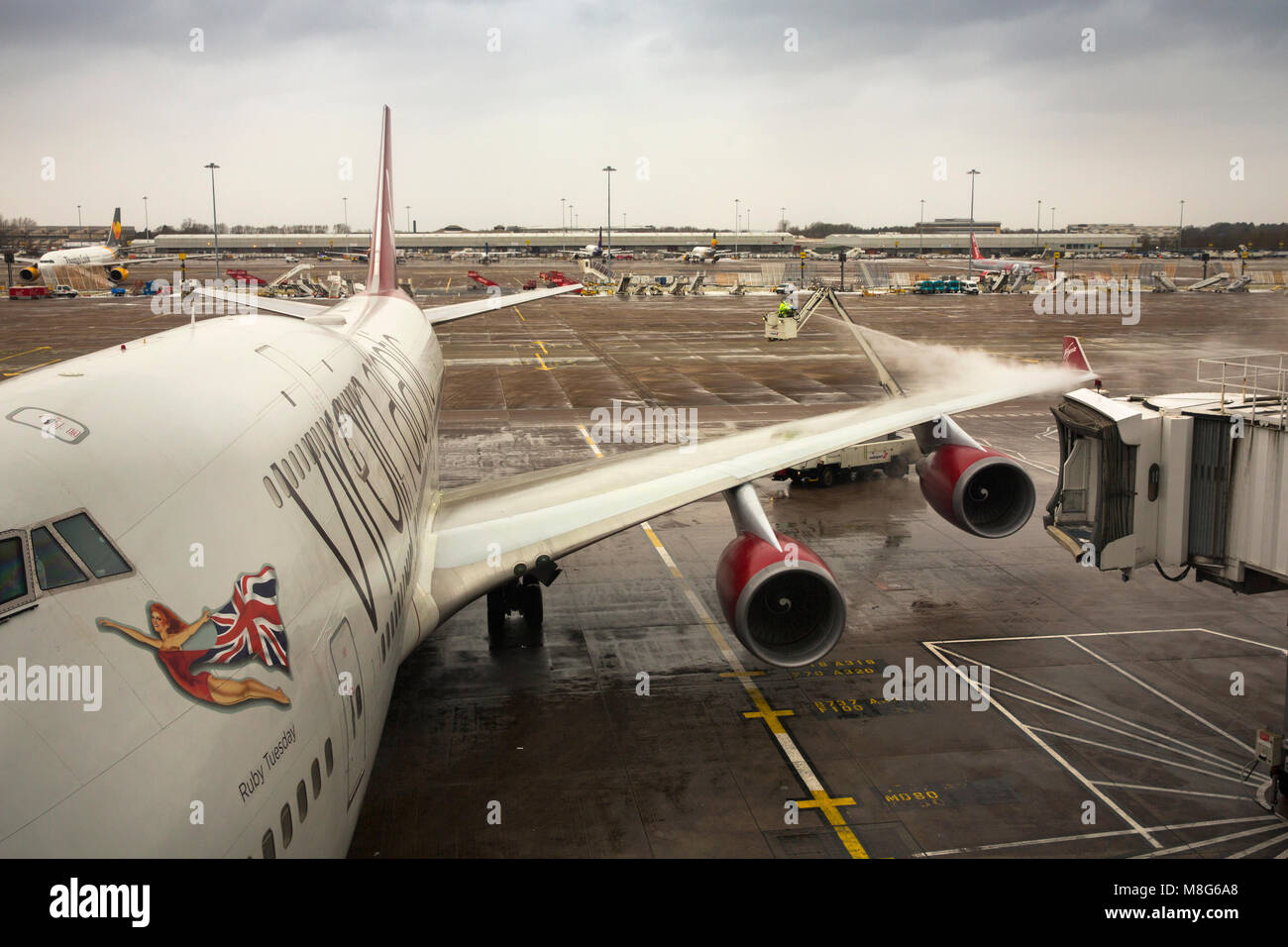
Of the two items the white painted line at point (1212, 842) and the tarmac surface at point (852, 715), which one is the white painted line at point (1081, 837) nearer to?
the tarmac surface at point (852, 715)

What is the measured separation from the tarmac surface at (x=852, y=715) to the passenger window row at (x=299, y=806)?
15.5 ft

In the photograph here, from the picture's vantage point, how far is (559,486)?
16484mm

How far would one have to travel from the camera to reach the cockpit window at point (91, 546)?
526cm

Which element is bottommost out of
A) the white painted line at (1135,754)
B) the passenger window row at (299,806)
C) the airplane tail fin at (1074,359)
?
the white painted line at (1135,754)

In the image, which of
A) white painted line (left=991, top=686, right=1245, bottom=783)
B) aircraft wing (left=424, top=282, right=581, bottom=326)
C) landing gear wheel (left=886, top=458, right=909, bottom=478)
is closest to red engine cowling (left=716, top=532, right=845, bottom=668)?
white painted line (left=991, top=686, right=1245, bottom=783)

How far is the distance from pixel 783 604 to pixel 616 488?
3764 mm

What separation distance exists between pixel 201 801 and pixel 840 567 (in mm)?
17644

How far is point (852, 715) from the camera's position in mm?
14891

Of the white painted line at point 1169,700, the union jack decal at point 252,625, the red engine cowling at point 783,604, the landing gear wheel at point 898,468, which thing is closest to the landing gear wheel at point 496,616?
the red engine cowling at point 783,604

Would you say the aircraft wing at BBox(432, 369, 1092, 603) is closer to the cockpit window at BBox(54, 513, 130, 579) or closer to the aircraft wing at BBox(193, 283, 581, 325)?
the cockpit window at BBox(54, 513, 130, 579)

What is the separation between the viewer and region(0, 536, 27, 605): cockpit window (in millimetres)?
4789

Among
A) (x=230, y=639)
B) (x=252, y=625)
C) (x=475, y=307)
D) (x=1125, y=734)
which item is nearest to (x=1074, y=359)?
(x=1125, y=734)

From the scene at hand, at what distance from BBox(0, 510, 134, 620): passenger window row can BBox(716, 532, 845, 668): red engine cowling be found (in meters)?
8.25
